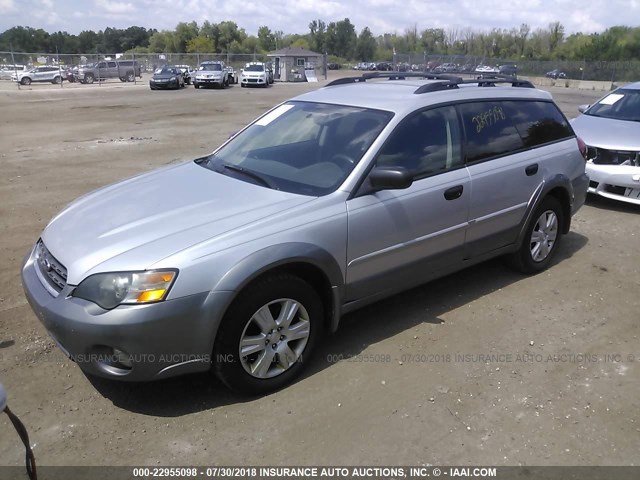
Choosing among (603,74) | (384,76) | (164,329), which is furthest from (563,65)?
(164,329)

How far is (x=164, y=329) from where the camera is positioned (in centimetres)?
281

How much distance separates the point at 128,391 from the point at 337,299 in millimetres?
1401

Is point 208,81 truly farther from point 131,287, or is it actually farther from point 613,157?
point 131,287

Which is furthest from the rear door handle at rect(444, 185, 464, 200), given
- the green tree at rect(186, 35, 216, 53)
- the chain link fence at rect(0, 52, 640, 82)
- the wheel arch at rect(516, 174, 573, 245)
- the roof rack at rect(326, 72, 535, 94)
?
the green tree at rect(186, 35, 216, 53)

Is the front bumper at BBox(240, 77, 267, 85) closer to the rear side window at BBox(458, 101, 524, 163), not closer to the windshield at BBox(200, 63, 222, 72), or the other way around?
the windshield at BBox(200, 63, 222, 72)

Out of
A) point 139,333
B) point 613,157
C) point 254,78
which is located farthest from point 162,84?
point 139,333

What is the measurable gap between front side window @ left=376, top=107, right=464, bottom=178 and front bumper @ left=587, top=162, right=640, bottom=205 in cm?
400

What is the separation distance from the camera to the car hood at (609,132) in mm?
7160

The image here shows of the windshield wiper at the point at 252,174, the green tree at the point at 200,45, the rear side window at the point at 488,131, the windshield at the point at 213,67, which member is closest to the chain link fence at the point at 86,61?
the windshield at the point at 213,67

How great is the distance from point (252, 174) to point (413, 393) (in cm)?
183

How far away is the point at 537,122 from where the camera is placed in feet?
16.3

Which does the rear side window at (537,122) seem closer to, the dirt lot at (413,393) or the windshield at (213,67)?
the dirt lot at (413,393)

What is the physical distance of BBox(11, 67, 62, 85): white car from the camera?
120 ft

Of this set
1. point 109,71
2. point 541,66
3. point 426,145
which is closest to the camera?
point 426,145
